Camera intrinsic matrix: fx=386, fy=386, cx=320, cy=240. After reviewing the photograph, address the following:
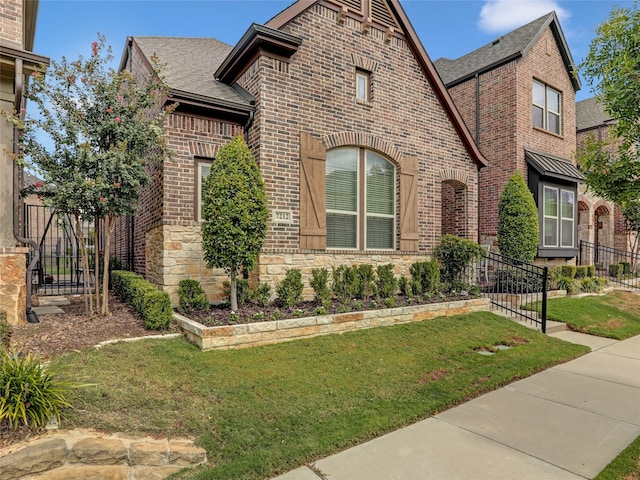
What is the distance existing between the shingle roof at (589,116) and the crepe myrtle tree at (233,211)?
17468 millimetres

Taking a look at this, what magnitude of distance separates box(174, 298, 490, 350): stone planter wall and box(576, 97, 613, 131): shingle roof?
15090 millimetres

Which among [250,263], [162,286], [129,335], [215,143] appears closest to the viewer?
[129,335]

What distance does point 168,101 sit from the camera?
715 cm

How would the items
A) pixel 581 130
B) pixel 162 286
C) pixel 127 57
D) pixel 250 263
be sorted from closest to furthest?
pixel 250 263 < pixel 162 286 < pixel 127 57 < pixel 581 130

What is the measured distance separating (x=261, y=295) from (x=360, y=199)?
329 centimetres

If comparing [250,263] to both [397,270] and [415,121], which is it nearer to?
[397,270]

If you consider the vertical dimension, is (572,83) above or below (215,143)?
above

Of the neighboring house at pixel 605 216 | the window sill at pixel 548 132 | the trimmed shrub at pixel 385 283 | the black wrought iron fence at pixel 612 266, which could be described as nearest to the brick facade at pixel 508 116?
the window sill at pixel 548 132

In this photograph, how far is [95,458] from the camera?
2904 mm

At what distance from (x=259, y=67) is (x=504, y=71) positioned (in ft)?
29.2

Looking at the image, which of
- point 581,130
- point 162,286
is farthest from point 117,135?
point 581,130

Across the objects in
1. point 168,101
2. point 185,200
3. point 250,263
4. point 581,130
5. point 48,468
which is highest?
point 581,130

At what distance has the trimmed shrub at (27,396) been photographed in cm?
305

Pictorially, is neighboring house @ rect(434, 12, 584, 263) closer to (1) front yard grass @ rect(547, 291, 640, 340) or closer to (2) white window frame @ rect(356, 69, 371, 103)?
(1) front yard grass @ rect(547, 291, 640, 340)
